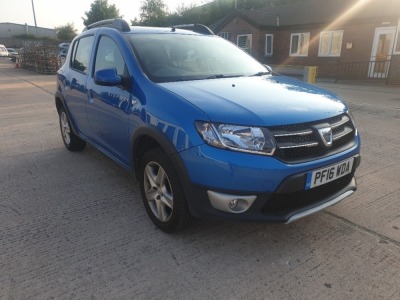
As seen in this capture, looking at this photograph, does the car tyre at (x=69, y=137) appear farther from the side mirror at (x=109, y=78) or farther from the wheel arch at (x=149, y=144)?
the wheel arch at (x=149, y=144)

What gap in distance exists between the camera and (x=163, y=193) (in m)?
2.77

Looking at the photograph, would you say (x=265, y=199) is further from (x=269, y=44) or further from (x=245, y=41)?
(x=245, y=41)

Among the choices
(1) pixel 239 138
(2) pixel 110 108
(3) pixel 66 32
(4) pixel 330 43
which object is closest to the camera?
(1) pixel 239 138

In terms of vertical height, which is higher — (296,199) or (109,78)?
(109,78)

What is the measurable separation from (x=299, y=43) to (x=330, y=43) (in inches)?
91.4

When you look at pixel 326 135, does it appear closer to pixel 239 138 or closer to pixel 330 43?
pixel 239 138

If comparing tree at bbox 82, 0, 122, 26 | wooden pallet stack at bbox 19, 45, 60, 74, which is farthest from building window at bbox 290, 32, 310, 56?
tree at bbox 82, 0, 122, 26

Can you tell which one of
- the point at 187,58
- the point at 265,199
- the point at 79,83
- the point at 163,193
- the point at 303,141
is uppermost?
the point at 187,58

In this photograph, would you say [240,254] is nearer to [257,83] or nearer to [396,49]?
[257,83]

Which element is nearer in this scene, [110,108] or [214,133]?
[214,133]

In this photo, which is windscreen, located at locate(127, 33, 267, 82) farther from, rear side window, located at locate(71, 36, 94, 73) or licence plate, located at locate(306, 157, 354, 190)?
licence plate, located at locate(306, 157, 354, 190)

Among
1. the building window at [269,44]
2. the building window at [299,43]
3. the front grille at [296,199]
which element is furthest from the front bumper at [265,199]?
the building window at [269,44]

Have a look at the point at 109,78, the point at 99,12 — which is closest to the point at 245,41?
the point at 109,78

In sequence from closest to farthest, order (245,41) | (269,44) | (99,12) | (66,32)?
(269,44)
(245,41)
(99,12)
(66,32)
